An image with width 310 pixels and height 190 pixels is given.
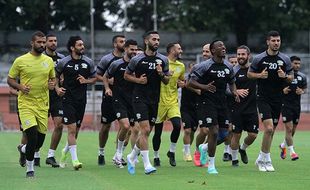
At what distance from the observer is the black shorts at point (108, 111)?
1878 centimetres

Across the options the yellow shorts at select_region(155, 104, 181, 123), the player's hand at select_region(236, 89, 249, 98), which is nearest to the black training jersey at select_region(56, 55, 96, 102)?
the yellow shorts at select_region(155, 104, 181, 123)

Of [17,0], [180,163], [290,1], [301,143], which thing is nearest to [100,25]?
[17,0]

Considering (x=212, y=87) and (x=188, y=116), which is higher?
(x=212, y=87)

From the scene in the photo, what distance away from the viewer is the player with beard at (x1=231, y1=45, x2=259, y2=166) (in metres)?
18.5

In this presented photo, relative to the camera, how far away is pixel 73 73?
707 inches

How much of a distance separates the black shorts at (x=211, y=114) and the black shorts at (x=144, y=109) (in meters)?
0.85

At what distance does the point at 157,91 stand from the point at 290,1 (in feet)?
145

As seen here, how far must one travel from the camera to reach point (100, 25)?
210 feet

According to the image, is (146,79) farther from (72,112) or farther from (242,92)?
(242,92)

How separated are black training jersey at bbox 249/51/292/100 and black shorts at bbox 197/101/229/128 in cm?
91

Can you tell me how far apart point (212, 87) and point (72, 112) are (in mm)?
2946

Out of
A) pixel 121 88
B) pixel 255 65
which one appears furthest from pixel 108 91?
pixel 255 65

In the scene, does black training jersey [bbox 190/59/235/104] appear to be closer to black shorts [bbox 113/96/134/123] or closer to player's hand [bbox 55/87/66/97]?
black shorts [bbox 113/96/134/123]

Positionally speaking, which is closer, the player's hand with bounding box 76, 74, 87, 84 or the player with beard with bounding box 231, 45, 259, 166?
the player's hand with bounding box 76, 74, 87, 84
